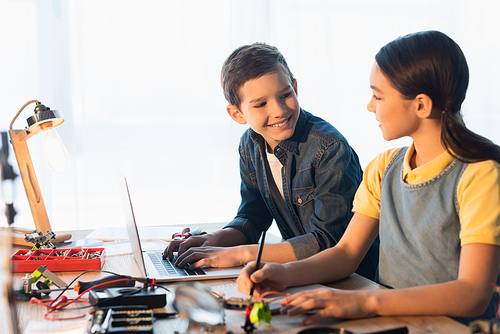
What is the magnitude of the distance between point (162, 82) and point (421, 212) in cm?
238

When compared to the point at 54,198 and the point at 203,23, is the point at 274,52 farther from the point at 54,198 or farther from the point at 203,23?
the point at 54,198

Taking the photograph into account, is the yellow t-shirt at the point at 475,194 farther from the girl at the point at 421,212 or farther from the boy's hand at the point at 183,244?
the boy's hand at the point at 183,244

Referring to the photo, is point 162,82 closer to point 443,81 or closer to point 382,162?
point 382,162

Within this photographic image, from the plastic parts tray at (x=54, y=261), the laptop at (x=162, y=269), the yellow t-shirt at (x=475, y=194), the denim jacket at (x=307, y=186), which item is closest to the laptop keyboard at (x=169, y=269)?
the laptop at (x=162, y=269)

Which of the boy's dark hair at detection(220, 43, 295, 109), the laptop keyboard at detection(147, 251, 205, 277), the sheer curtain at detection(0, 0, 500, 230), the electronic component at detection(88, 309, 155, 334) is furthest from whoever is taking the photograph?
the sheer curtain at detection(0, 0, 500, 230)

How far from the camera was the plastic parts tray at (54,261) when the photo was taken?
99cm

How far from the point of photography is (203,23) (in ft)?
9.83

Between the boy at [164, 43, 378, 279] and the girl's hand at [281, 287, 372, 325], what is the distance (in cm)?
34

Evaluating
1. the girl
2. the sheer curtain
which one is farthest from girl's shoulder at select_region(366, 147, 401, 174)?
the sheer curtain

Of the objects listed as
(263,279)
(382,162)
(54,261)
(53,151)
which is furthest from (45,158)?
(382,162)

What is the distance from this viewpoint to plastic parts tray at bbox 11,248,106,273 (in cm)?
99

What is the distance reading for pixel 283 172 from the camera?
1338mm

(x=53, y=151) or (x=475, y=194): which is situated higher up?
(x=53, y=151)

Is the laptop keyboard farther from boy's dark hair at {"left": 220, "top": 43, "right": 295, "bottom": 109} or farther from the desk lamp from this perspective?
boy's dark hair at {"left": 220, "top": 43, "right": 295, "bottom": 109}
